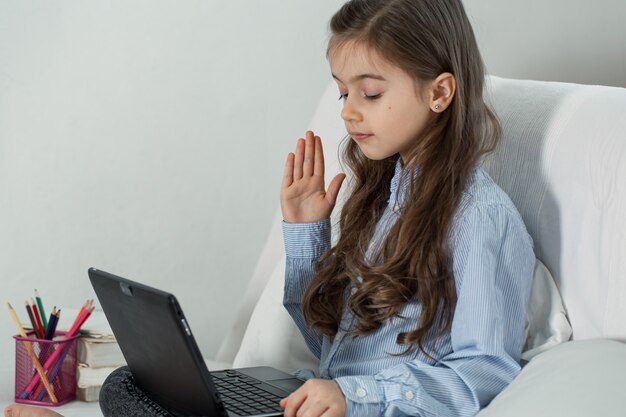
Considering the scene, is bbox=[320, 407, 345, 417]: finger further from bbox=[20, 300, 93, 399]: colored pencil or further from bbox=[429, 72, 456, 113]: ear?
bbox=[20, 300, 93, 399]: colored pencil

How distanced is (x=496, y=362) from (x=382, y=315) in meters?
0.19

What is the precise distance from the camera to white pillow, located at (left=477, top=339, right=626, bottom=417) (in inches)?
35.7

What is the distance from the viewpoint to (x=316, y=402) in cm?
105

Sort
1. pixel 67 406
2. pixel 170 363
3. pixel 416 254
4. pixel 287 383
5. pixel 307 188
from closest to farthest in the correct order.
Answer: pixel 170 363 → pixel 416 254 → pixel 287 383 → pixel 307 188 → pixel 67 406

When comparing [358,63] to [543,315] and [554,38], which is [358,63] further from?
[554,38]

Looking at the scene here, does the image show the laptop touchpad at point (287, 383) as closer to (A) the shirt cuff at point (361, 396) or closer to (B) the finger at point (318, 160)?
(A) the shirt cuff at point (361, 396)

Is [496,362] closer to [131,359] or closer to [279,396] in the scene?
[279,396]

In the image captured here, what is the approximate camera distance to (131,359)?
1.19 meters

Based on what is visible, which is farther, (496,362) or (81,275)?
(81,275)

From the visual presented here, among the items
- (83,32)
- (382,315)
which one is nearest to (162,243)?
(83,32)

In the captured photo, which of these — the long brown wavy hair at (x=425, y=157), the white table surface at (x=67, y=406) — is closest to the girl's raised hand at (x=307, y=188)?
the long brown wavy hair at (x=425, y=157)

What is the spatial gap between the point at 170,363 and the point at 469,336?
360 mm

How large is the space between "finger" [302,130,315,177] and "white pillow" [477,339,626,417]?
49 centimetres

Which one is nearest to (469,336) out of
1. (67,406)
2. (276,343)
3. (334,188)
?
(334,188)
